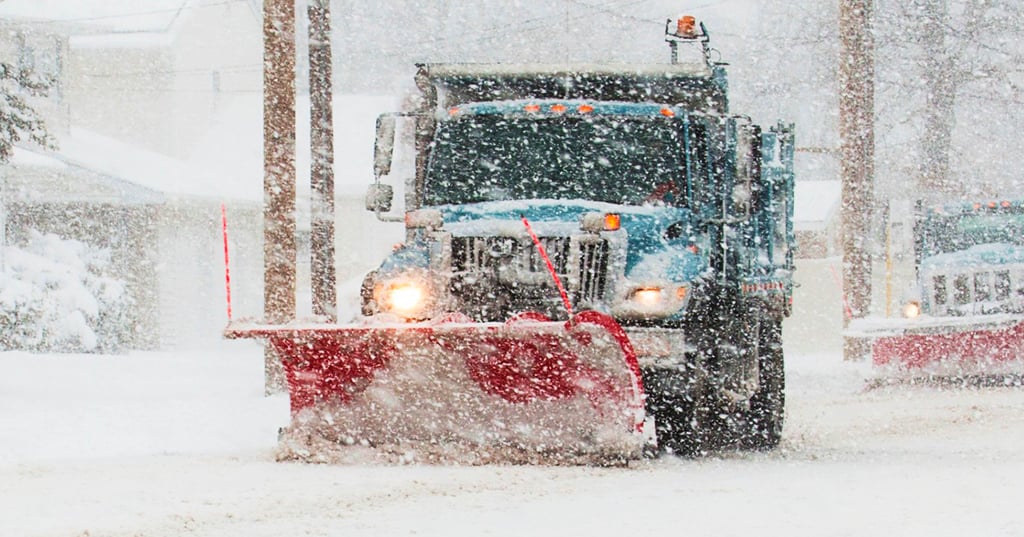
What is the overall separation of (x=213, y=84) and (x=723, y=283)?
24195 millimetres

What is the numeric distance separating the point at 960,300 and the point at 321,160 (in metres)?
8.25

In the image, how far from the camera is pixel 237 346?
3025 centimetres

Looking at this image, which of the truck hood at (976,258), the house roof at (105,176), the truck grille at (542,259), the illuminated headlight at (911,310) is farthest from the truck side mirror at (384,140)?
the house roof at (105,176)

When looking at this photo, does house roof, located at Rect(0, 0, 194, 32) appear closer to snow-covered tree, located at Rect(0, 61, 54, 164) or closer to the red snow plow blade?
snow-covered tree, located at Rect(0, 61, 54, 164)

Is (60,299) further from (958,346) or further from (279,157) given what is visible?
(958,346)

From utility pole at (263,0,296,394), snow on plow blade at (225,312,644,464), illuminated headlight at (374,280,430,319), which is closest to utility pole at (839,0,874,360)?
utility pole at (263,0,296,394)

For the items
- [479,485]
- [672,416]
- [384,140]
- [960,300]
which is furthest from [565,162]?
[960,300]

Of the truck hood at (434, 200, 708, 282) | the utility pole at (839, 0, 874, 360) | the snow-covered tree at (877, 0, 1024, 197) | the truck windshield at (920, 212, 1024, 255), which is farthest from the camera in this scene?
the snow-covered tree at (877, 0, 1024, 197)

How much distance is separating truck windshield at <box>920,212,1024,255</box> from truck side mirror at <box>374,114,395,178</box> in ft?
35.1

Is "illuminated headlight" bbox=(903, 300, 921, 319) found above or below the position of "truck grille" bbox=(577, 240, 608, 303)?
below

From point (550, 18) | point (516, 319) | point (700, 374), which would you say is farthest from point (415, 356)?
point (550, 18)

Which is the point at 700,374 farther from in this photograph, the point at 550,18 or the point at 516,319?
the point at 550,18

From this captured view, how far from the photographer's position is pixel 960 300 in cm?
1867

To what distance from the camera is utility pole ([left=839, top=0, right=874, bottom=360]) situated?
69.7 feet
